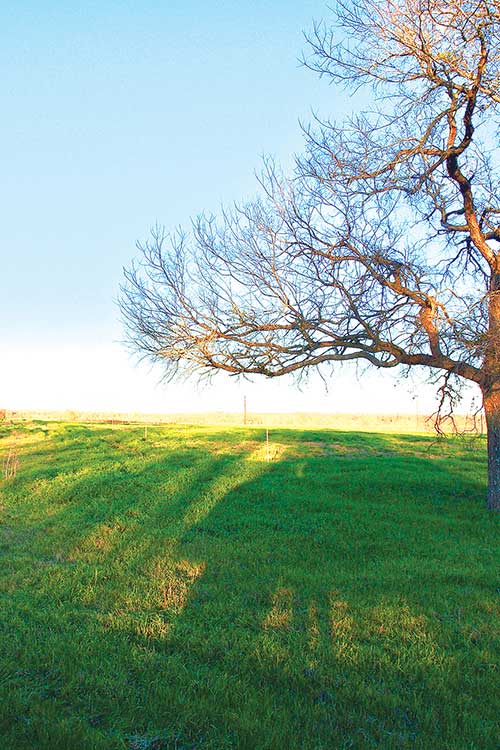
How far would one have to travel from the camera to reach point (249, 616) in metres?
6.18

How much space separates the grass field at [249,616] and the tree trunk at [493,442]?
0.58 meters

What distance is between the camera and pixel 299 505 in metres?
12.7

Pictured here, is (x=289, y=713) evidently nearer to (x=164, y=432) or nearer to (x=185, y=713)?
(x=185, y=713)

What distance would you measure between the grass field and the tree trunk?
0.58 meters

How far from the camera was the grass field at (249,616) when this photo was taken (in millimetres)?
4059

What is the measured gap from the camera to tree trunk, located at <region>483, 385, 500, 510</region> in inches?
488

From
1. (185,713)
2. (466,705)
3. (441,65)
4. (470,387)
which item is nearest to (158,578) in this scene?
(185,713)

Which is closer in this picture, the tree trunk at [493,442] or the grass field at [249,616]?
the grass field at [249,616]

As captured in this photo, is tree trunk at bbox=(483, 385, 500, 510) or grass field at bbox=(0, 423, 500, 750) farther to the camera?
tree trunk at bbox=(483, 385, 500, 510)

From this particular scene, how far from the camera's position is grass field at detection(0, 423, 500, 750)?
4059mm

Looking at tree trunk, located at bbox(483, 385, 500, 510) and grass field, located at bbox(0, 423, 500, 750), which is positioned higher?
tree trunk, located at bbox(483, 385, 500, 510)

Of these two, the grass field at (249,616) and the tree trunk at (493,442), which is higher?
the tree trunk at (493,442)

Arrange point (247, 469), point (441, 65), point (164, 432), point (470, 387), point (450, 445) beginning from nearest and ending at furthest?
point (441, 65), point (470, 387), point (247, 469), point (450, 445), point (164, 432)

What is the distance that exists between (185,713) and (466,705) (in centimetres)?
224
